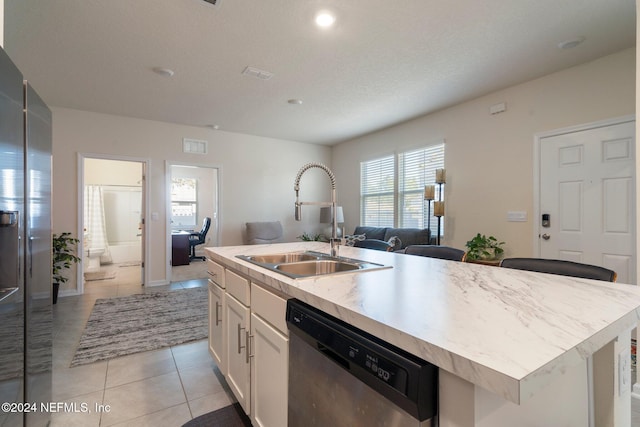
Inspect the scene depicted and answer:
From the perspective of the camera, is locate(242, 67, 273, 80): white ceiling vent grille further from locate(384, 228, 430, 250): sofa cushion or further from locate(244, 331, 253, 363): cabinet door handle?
locate(384, 228, 430, 250): sofa cushion

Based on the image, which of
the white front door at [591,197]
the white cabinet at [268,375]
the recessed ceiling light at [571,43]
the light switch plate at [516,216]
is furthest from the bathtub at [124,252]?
the recessed ceiling light at [571,43]

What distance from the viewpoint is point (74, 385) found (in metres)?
2.05

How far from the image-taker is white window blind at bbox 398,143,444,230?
455 centimetres

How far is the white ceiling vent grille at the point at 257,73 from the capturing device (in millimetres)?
3121

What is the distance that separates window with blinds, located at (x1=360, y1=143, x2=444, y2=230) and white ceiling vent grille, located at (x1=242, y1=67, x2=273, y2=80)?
2664 mm

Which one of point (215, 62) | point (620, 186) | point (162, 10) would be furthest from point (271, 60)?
point (620, 186)

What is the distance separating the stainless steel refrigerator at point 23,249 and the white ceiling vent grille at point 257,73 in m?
1.95

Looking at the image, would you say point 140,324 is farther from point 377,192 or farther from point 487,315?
point 377,192

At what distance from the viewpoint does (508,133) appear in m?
3.61

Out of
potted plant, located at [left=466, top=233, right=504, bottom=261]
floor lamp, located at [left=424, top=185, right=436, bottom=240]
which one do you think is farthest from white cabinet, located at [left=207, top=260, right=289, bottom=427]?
floor lamp, located at [left=424, top=185, right=436, bottom=240]

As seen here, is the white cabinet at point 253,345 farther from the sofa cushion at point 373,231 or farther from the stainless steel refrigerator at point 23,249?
the sofa cushion at point 373,231

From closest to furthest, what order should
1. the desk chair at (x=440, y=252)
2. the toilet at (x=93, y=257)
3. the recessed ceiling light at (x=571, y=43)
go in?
the desk chair at (x=440, y=252), the recessed ceiling light at (x=571, y=43), the toilet at (x=93, y=257)

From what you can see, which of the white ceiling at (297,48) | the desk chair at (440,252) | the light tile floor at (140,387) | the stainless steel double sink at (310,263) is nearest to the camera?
the stainless steel double sink at (310,263)

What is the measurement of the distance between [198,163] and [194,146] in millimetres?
298
